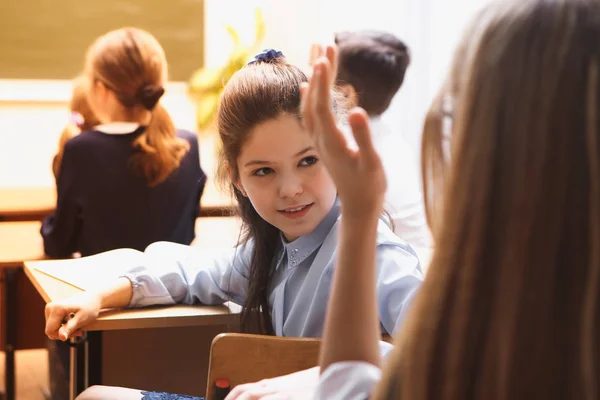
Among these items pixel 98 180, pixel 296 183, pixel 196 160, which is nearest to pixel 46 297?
pixel 296 183

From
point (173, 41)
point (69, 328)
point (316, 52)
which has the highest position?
point (173, 41)

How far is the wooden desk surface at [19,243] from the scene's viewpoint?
2.61 meters

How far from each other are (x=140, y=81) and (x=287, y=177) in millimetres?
1376

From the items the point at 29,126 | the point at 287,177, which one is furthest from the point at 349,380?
the point at 29,126

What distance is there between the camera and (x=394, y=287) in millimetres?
1416

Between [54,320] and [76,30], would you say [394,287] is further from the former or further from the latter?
[76,30]

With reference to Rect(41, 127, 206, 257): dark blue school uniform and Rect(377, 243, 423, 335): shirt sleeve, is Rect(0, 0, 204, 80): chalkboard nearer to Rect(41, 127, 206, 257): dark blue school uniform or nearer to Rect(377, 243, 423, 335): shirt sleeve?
Rect(41, 127, 206, 257): dark blue school uniform

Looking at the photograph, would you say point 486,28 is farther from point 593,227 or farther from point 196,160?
point 196,160

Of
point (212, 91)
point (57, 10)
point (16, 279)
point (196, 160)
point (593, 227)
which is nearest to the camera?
point (593, 227)

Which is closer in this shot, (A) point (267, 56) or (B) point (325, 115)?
(B) point (325, 115)

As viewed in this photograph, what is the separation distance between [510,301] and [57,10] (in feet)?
15.6

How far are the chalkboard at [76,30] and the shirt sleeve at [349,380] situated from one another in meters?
4.47

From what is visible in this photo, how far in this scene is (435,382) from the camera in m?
0.70

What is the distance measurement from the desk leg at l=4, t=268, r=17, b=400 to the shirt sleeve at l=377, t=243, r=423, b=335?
64.9 inches
